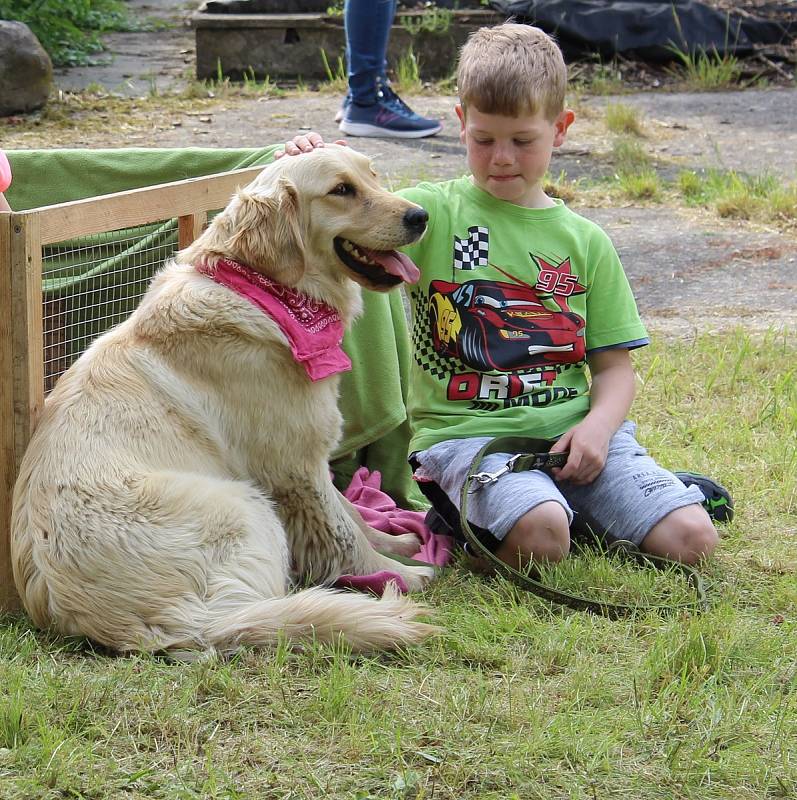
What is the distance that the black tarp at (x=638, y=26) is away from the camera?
396 inches

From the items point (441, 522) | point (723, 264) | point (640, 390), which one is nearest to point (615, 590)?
point (441, 522)

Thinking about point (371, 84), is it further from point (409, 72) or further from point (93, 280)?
point (93, 280)

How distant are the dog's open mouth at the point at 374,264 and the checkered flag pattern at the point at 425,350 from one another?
28cm

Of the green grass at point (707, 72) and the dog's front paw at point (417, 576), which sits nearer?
the dog's front paw at point (417, 576)

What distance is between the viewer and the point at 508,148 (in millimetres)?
3088

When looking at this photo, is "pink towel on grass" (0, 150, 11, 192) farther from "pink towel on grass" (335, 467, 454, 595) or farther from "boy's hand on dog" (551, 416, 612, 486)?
"boy's hand on dog" (551, 416, 612, 486)

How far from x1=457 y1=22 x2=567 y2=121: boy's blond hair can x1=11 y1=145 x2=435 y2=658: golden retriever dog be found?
1.28ft

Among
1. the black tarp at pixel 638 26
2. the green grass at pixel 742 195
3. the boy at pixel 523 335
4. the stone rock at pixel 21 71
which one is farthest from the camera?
the black tarp at pixel 638 26

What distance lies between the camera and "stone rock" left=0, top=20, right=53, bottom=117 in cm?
797

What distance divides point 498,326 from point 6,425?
4.45 feet

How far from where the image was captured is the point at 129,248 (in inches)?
141

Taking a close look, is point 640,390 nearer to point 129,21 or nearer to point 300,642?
point 300,642

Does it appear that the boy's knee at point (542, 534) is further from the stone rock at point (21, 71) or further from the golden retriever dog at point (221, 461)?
the stone rock at point (21, 71)

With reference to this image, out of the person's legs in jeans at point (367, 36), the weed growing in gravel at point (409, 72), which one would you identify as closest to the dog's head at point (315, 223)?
the person's legs in jeans at point (367, 36)
